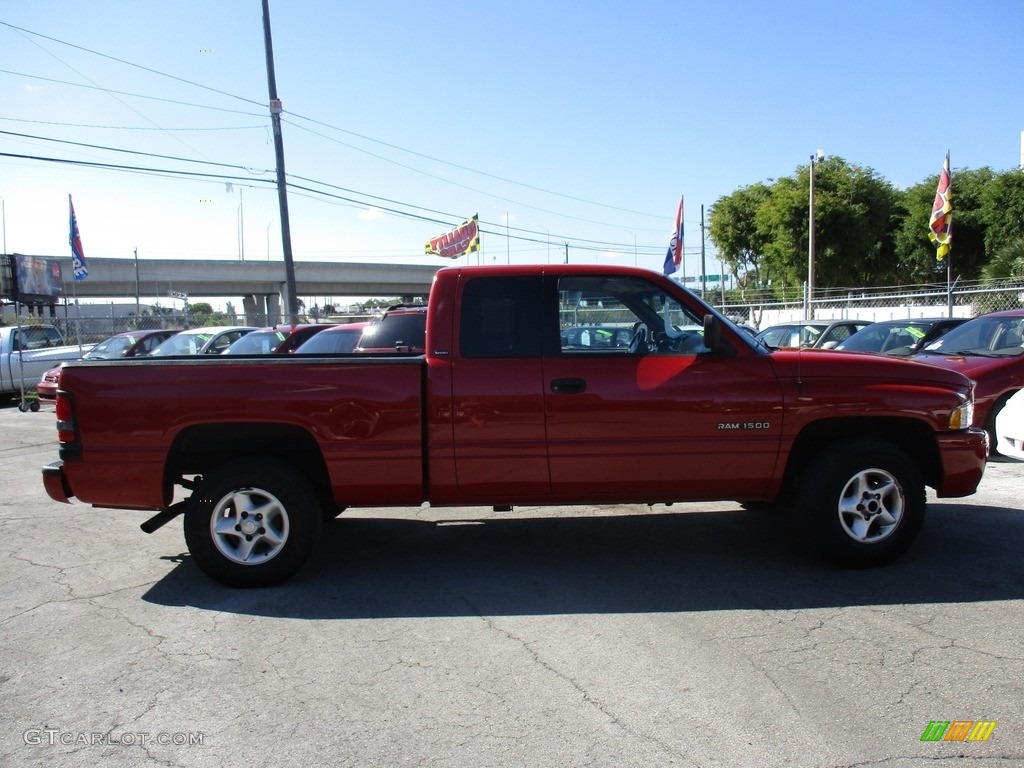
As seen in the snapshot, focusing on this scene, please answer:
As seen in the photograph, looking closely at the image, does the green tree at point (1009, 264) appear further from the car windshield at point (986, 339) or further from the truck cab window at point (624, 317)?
the truck cab window at point (624, 317)

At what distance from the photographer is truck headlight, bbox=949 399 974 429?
5148 millimetres

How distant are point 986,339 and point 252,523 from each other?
8.63 metres

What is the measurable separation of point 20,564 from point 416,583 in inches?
118

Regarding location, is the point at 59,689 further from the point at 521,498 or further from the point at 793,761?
the point at 793,761

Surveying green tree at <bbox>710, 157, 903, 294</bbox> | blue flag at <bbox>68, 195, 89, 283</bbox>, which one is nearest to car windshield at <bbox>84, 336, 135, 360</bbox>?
blue flag at <bbox>68, 195, 89, 283</bbox>

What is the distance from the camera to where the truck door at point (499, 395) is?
4.98m

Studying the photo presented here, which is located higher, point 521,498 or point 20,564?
point 521,498

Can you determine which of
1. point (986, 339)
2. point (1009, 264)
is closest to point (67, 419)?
point (986, 339)

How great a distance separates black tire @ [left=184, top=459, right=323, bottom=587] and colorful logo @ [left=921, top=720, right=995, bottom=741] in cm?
348

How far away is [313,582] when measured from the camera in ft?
17.4

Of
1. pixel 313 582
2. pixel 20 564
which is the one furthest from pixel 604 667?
pixel 20 564

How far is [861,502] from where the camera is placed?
5.16 metres

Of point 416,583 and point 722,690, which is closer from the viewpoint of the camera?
point 722,690

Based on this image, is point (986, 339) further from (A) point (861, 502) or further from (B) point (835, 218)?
(B) point (835, 218)
